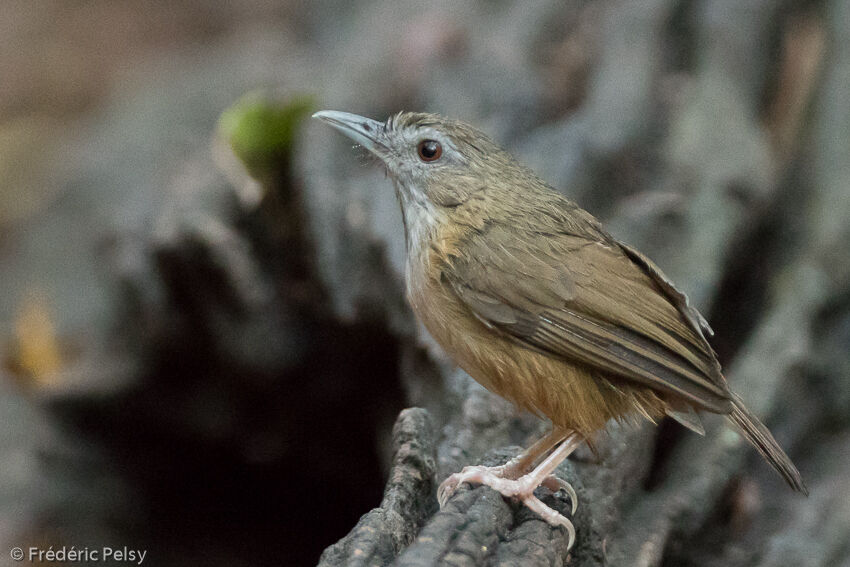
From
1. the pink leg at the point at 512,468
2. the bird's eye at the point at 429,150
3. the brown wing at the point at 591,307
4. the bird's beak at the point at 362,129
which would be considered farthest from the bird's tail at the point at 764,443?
the bird's beak at the point at 362,129

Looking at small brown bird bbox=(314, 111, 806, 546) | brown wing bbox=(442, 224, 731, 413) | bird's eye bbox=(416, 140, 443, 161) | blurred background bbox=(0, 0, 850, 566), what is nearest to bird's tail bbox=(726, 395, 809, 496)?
small brown bird bbox=(314, 111, 806, 546)

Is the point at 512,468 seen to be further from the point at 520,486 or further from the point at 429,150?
the point at 429,150

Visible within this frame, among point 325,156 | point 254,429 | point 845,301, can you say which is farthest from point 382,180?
point 845,301

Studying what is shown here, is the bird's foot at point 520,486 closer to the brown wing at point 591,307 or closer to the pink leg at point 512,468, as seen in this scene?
the pink leg at point 512,468

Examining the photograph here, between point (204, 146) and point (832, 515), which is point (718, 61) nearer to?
point (832, 515)

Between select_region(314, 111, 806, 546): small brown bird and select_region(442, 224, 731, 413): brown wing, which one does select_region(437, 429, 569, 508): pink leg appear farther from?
select_region(442, 224, 731, 413): brown wing
